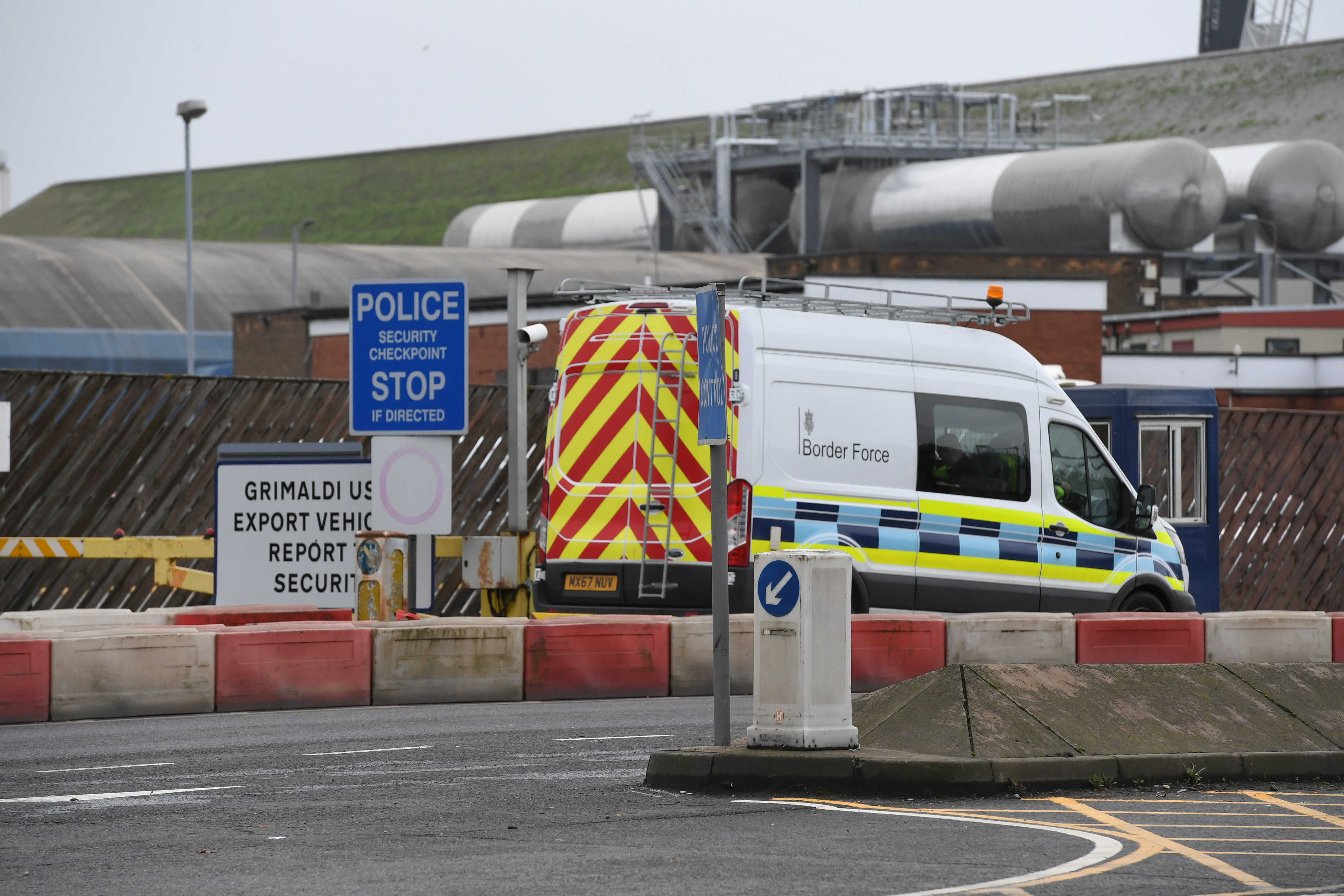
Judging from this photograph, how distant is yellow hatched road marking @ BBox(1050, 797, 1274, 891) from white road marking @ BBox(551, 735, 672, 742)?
9.83 feet

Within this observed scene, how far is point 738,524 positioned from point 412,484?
2.89 meters

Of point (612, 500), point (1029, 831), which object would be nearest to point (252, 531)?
point (612, 500)

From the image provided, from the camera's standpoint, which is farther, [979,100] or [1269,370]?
[979,100]

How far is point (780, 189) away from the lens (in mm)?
67312

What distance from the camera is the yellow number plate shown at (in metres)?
13.5

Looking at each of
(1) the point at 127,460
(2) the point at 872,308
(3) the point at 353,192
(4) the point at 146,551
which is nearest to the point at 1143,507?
(2) the point at 872,308

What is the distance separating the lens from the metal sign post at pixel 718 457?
870 cm

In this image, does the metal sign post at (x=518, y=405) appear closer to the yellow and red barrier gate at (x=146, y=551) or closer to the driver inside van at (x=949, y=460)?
the yellow and red barrier gate at (x=146, y=551)

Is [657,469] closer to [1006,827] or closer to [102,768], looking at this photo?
[102,768]

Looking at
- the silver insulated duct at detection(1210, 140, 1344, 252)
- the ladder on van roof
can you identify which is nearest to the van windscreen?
the ladder on van roof

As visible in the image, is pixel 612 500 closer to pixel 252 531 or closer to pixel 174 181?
pixel 252 531

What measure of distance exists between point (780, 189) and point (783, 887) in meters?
62.3

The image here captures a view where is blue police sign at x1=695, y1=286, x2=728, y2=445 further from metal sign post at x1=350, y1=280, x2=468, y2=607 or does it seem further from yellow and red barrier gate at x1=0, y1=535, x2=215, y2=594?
yellow and red barrier gate at x1=0, y1=535, x2=215, y2=594

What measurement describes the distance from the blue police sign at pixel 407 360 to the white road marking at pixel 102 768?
4.99m
